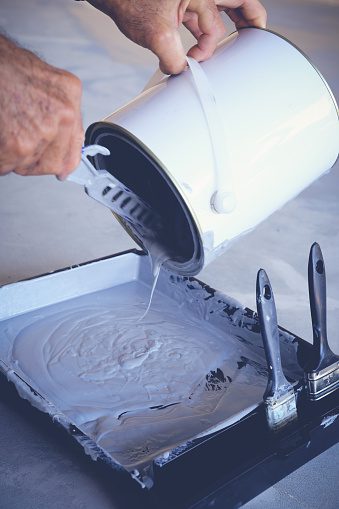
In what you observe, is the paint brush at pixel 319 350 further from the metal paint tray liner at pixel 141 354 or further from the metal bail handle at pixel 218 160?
the metal bail handle at pixel 218 160

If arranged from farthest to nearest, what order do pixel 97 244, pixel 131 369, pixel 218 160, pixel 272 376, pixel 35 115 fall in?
pixel 97 244 < pixel 131 369 < pixel 272 376 < pixel 218 160 < pixel 35 115

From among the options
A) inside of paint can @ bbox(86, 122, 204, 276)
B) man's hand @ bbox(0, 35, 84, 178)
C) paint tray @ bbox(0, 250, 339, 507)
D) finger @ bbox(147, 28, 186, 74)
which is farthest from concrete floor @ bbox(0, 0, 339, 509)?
finger @ bbox(147, 28, 186, 74)

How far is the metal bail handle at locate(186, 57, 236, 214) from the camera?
3.28 feet

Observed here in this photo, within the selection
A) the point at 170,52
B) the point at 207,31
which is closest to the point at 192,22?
the point at 207,31

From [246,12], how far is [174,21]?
138 millimetres

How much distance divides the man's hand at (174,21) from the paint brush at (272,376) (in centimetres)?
35

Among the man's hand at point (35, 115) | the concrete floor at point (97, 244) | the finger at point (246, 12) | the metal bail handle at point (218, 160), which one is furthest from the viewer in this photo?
the finger at point (246, 12)

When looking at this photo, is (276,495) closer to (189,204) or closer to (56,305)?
(189,204)

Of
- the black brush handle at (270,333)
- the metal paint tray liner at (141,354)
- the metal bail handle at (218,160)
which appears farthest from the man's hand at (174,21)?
the metal paint tray liner at (141,354)

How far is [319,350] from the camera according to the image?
47.0 inches

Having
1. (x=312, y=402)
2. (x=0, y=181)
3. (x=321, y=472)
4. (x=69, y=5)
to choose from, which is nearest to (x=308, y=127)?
(x=312, y=402)

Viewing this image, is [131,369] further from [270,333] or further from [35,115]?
[35,115]

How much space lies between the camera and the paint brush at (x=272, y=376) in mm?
1087

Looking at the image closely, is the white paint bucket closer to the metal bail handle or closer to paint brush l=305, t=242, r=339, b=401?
the metal bail handle
